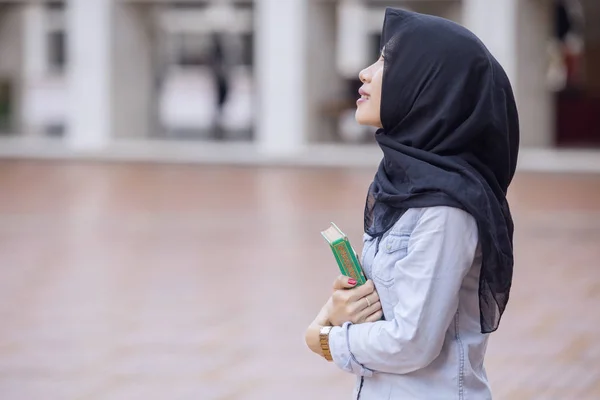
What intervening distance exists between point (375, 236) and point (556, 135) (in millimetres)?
22214

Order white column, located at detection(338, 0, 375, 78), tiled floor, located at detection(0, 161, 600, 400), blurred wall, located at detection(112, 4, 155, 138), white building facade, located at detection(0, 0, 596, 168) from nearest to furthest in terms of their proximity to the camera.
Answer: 1. tiled floor, located at detection(0, 161, 600, 400)
2. white building facade, located at detection(0, 0, 596, 168)
3. blurred wall, located at detection(112, 4, 155, 138)
4. white column, located at detection(338, 0, 375, 78)

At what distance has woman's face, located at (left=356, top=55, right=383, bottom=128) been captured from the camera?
7.32 feet

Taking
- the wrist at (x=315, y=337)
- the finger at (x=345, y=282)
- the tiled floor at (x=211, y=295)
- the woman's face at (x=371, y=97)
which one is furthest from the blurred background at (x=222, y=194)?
the woman's face at (x=371, y=97)

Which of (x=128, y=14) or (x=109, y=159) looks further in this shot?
(x=128, y=14)

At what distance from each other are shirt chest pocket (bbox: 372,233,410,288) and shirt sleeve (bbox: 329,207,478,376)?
0.03m

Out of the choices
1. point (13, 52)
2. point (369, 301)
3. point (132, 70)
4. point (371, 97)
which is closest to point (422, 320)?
point (369, 301)

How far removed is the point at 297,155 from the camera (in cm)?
2073

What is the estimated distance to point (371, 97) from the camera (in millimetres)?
2248

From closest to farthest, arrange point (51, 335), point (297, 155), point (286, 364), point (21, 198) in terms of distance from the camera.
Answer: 1. point (286, 364)
2. point (51, 335)
3. point (21, 198)
4. point (297, 155)

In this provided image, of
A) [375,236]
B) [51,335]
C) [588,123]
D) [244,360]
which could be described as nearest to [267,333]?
[244,360]

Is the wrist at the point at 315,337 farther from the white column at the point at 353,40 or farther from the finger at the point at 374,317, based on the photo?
the white column at the point at 353,40

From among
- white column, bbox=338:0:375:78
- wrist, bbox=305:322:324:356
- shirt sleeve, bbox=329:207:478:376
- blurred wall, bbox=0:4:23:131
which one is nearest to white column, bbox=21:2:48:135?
blurred wall, bbox=0:4:23:131

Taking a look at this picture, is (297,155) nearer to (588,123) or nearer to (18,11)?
(588,123)

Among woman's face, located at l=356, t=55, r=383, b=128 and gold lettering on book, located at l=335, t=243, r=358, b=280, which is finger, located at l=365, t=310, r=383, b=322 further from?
woman's face, located at l=356, t=55, r=383, b=128
